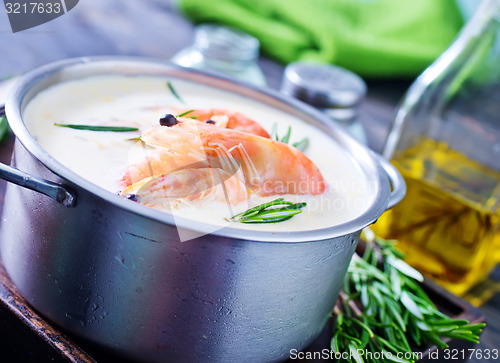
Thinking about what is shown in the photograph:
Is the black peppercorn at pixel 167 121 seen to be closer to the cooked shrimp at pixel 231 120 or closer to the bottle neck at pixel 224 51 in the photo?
the cooked shrimp at pixel 231 120

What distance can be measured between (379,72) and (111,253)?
1686 mm

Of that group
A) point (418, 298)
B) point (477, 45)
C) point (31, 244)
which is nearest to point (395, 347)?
point (418, 298)

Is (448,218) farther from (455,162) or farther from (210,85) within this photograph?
(210,85)

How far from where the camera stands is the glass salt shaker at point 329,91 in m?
1.56

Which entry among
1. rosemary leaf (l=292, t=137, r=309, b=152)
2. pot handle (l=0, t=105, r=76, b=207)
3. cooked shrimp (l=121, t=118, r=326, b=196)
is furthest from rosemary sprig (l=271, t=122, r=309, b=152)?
pot handle (l=0, t=105, r=76, b=207)

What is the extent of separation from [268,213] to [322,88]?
91 cm

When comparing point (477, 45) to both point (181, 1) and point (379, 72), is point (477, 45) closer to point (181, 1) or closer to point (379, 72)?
point (379, 72)

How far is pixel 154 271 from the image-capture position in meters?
0.64

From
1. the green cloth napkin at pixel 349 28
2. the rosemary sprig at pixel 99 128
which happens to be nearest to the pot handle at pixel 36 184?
the rosemary sprig at pixel 99 128

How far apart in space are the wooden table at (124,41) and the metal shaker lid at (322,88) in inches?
8.3

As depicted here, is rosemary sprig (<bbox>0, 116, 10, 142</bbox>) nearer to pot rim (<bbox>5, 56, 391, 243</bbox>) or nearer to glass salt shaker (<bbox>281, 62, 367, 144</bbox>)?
pot rim (<bbox>5, 56, 391, 243</bbox>)

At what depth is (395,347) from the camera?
872 mm

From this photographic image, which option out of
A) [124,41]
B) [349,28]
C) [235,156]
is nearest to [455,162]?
[235,156]

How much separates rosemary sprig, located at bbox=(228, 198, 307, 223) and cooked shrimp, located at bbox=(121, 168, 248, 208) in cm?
3
